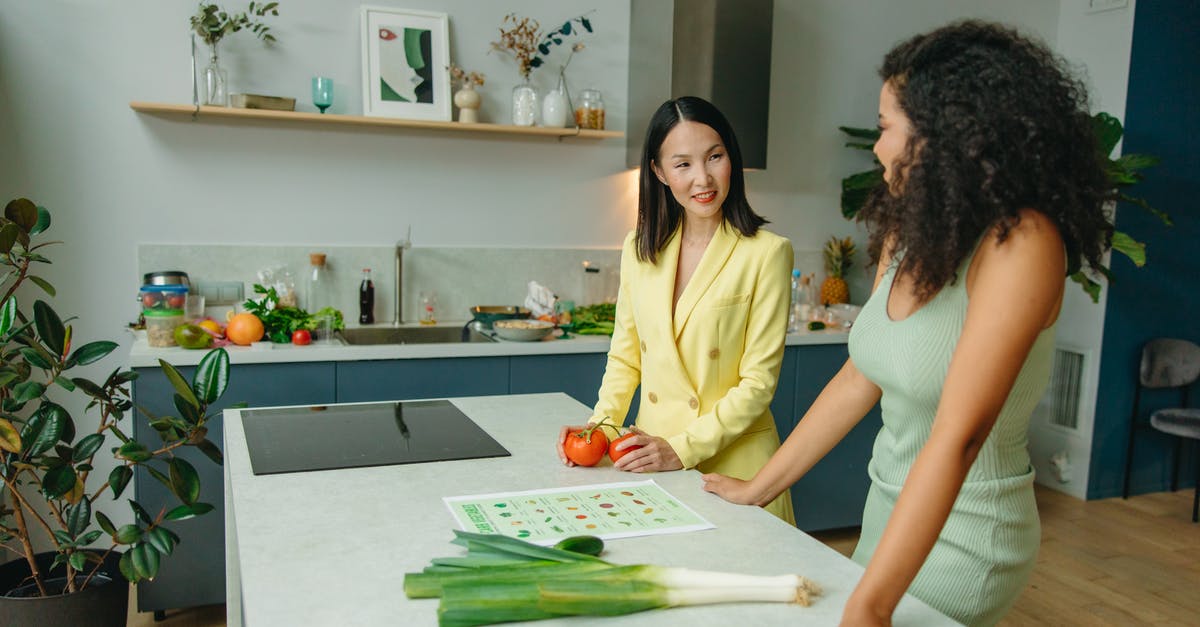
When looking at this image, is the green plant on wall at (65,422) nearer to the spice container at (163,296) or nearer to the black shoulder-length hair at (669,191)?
the spice container at (163,296)

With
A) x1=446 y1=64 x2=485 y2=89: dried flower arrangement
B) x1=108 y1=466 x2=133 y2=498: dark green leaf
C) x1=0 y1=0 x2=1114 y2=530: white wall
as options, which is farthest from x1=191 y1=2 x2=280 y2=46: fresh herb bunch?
x1=108 y1=466 x2=133 y2=498: dark green leaf

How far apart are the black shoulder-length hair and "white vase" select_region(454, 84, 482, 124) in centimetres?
164

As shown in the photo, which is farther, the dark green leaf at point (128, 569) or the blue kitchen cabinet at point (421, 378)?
the blue kitchen cabinet at point (421, 378)

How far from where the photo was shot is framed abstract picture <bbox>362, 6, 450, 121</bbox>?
11.3 ft

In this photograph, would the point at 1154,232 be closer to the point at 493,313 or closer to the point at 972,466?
the point at 493,313

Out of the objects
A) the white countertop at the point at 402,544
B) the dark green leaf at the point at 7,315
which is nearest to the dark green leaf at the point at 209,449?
the white countertop at the point at 402,544

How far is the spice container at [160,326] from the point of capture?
2824 millimetres

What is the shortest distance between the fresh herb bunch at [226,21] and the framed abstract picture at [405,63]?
36cm

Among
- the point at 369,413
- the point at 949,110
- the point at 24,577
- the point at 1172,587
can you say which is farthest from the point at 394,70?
the point at 1172,587

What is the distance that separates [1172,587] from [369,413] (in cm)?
317

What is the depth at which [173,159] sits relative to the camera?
3309 millimetres

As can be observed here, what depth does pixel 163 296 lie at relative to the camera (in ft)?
9.70

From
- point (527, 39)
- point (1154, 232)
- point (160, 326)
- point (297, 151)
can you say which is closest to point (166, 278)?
point (160, 326)

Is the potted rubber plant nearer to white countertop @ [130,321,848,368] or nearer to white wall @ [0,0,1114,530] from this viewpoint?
white countertop @ [130,321,848,368]
